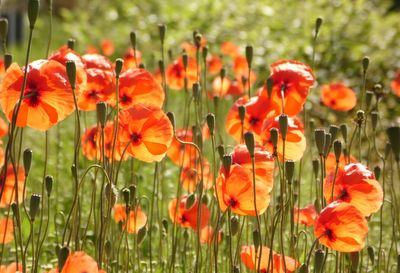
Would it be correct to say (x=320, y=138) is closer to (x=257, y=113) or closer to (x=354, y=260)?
(x=354, y=260)

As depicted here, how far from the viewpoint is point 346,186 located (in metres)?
2.21

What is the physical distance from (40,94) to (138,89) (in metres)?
0.44

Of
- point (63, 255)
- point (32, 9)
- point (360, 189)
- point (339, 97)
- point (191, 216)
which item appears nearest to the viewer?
point (63, 255)

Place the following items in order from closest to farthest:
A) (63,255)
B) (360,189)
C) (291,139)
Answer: (63,255), (360,189), (291,139)

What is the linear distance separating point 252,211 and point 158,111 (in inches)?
14.2

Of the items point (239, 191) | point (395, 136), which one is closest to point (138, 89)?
point (239, 191)

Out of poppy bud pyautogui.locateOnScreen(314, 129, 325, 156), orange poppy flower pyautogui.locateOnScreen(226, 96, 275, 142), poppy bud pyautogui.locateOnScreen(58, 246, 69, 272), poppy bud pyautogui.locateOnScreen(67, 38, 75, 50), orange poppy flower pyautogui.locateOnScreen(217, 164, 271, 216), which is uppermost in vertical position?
poppy bud pyautogui.locateOnScreen(67, 38, 75, 50)

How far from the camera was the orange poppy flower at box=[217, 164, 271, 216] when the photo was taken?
82.0 inches

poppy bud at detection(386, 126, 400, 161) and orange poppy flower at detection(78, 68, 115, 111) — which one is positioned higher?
orange poppy flower at detection(78, 68, 115, 111)

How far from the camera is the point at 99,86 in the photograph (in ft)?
8.32

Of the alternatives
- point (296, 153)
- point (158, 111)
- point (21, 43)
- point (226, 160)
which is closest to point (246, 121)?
point (296, 153)

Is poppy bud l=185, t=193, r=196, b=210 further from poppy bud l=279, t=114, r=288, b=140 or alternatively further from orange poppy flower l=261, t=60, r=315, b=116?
poppy bud l=279, t=114, r=288, b=140

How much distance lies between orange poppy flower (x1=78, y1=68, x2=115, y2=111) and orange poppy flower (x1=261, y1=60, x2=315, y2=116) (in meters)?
0.46

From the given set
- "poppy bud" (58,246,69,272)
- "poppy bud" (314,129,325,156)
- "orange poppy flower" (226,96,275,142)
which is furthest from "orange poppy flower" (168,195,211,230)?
"poppy bud" (58,246,69,272)
